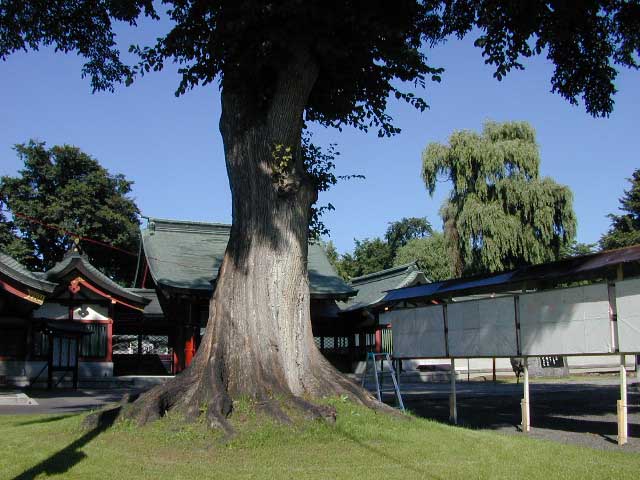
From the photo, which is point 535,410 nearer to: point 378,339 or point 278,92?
point 278,92

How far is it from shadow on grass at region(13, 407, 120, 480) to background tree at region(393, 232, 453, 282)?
1656 inches

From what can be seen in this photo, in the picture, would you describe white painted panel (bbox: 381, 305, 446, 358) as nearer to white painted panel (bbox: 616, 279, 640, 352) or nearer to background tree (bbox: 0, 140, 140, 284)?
white painted panel (bbox: 616, 279, 640, 352)

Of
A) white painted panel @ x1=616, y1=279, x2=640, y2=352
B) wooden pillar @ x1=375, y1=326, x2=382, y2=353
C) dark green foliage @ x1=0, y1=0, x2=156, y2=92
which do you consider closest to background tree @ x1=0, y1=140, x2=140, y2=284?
wooden pillar @ x1=375, y1=326, x2=382, y2=353

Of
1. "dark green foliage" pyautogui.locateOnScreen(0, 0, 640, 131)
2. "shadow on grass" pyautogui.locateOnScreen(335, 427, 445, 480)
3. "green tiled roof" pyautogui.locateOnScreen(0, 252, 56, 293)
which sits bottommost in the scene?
"shadow on grass" pyautogui.locateOnScreen(335, 427, 445, 480)

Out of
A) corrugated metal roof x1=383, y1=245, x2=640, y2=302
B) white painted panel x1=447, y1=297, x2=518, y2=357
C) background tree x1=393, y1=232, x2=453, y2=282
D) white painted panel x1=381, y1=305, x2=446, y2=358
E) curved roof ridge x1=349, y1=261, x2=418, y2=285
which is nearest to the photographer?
corrugated metal roof x1=383, y1=245, x2=640, y2=302

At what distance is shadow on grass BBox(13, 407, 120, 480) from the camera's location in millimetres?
7164

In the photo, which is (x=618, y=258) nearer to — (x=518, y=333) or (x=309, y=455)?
(x=518, y=333)

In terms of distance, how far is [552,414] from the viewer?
1405 centimetres

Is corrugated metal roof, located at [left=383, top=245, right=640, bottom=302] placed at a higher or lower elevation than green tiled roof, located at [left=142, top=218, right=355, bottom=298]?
lower

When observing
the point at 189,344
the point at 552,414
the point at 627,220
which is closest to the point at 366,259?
the point at 627,220

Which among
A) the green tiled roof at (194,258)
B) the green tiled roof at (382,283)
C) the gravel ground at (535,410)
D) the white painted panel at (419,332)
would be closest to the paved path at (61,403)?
the gravel ground at (535,410)

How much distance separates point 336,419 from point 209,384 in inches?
74.5

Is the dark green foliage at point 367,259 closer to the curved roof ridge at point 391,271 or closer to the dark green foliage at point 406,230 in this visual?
the dark green foliage at point 406,230

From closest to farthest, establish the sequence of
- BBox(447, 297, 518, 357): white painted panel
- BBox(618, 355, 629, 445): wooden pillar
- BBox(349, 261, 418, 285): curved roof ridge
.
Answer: BBox(618, 355, 629, 445): wooden pillar, BBox(447, 297, 518, 357): white painted panel, BBox(349, 261, 418, 285): curved roof ridge
